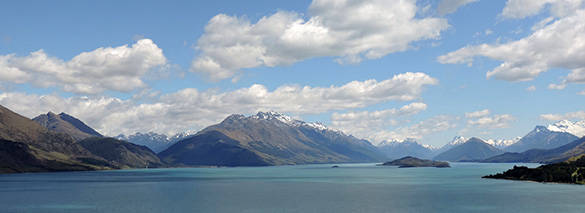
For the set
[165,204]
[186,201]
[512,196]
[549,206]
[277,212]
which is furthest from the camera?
[512,196]

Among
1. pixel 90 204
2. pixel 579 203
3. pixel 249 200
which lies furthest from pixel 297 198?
pixel 579 203

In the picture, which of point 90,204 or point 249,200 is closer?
point 90,204

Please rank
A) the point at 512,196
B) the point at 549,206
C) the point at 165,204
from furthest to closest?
the point at 512,196 < the point at 165,204 < the point at 549,206

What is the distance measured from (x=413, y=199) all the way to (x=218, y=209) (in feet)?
252

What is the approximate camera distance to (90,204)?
536 ft

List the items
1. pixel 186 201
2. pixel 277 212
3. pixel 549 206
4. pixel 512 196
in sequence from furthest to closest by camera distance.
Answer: pixel 512 196, pixel 186 201, pixel 549 206, pixel 277 212

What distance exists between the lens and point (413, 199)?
180 metres

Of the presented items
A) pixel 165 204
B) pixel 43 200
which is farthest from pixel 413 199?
pixel 43 200

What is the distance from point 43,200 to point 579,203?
192041mm

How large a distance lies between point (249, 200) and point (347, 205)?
127 feet

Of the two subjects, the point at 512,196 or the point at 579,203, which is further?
the point at 512,196

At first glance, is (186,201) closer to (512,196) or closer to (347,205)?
(347,205)

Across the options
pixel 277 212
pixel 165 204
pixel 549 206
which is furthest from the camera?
pixel 165 204

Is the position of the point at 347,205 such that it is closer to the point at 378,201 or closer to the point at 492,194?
the point at 378,201
